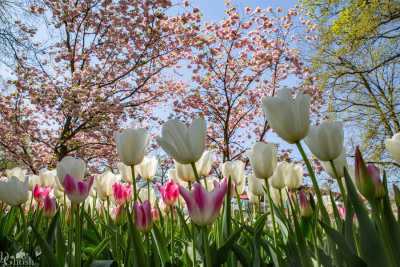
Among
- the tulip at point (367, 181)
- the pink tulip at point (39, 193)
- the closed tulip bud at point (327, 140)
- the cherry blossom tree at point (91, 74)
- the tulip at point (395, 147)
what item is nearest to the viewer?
the tulip at point (367, 181)

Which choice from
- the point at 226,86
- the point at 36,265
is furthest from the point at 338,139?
the point at 226,86

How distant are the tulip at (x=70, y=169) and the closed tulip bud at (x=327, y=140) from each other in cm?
77

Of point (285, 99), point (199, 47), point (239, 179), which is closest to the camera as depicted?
point (285, 99)

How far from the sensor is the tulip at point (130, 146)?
1145 millimetres

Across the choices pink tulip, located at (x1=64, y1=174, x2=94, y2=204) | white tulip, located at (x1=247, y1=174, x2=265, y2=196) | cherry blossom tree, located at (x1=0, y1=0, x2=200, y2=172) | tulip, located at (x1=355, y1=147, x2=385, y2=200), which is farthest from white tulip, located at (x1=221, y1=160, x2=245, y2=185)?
cherry blossom tree, located at (x1=0, y1=0, x2=200, y2=172)

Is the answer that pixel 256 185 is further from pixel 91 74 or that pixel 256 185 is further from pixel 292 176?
pixel 91 74

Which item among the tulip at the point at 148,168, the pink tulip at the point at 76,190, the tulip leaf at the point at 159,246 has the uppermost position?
the tulip at the point at 148,168

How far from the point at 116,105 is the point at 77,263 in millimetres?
8378

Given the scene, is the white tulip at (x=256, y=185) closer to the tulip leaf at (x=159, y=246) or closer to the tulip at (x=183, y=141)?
the tulip leaf at (x=159, y=246)

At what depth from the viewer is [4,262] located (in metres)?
1.18

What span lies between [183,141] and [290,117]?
27 centimetres

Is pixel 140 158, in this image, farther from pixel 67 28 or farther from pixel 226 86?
pixel 226 86

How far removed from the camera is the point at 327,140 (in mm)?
922

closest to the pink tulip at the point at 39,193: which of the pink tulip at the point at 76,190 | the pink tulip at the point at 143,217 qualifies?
the pink tulip at the point at 76,190
